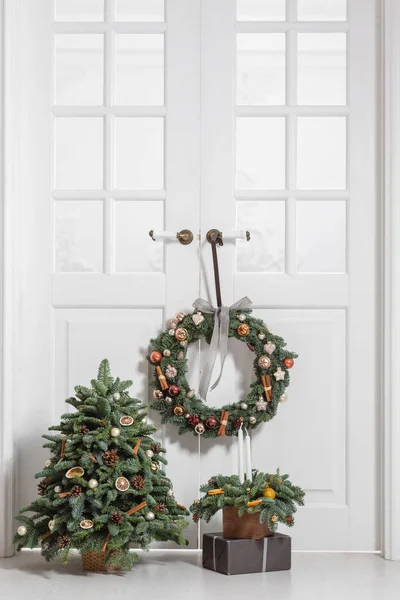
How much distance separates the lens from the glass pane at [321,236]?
268 cm

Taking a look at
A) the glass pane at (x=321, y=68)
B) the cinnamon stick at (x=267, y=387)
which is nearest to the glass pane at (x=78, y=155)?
the glass pane at (x=321, y=68)

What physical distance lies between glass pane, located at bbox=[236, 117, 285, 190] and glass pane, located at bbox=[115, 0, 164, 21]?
44cm

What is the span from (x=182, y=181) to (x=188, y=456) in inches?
34.9

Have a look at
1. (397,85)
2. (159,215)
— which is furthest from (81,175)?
(397,85)

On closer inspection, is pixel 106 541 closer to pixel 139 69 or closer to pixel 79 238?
pixel 79 238

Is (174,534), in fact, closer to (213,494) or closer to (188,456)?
(213,494)

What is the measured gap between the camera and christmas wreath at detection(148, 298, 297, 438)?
2.54 meters

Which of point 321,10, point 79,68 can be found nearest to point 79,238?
point 79,68

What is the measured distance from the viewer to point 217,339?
2.58 meters

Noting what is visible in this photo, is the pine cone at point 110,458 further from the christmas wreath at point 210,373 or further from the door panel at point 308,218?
the door panel at point 308,218

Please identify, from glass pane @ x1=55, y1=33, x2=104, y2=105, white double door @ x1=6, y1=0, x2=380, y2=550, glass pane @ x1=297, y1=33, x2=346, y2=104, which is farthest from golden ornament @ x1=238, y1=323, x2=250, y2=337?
glass pane @ x1=55, y1=33, x2=104, y2=105

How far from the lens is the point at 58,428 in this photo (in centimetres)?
233

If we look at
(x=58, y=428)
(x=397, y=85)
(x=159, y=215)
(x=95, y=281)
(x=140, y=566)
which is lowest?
(x=140, y=566)

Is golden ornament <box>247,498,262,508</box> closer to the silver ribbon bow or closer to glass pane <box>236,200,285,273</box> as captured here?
the silver ribbon bow
